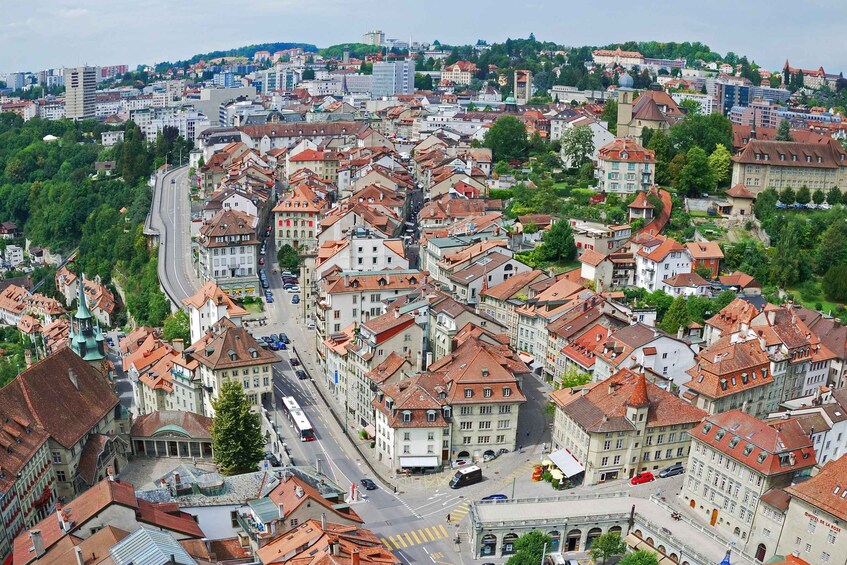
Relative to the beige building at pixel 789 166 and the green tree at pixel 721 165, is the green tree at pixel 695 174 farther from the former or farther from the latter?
the beige building at pixel 789 166

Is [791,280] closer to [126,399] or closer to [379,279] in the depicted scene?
[379,279]

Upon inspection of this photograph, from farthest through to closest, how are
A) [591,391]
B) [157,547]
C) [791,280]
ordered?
1. [791,280]
2. [591,391]
3. [157,547]

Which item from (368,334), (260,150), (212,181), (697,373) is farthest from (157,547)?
(260,150)

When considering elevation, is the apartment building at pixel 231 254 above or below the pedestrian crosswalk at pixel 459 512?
above

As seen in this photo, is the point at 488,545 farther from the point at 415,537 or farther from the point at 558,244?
the point at 558,244

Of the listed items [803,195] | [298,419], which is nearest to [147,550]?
[298,419]

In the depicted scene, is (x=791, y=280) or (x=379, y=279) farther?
(x=791, y=280)

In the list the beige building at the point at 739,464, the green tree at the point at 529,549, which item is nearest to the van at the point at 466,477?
the green tree at the point at 529,549

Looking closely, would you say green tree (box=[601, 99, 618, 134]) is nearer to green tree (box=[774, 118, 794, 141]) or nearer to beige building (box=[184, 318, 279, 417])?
green tree (box=[774, 118, 794, 141])
